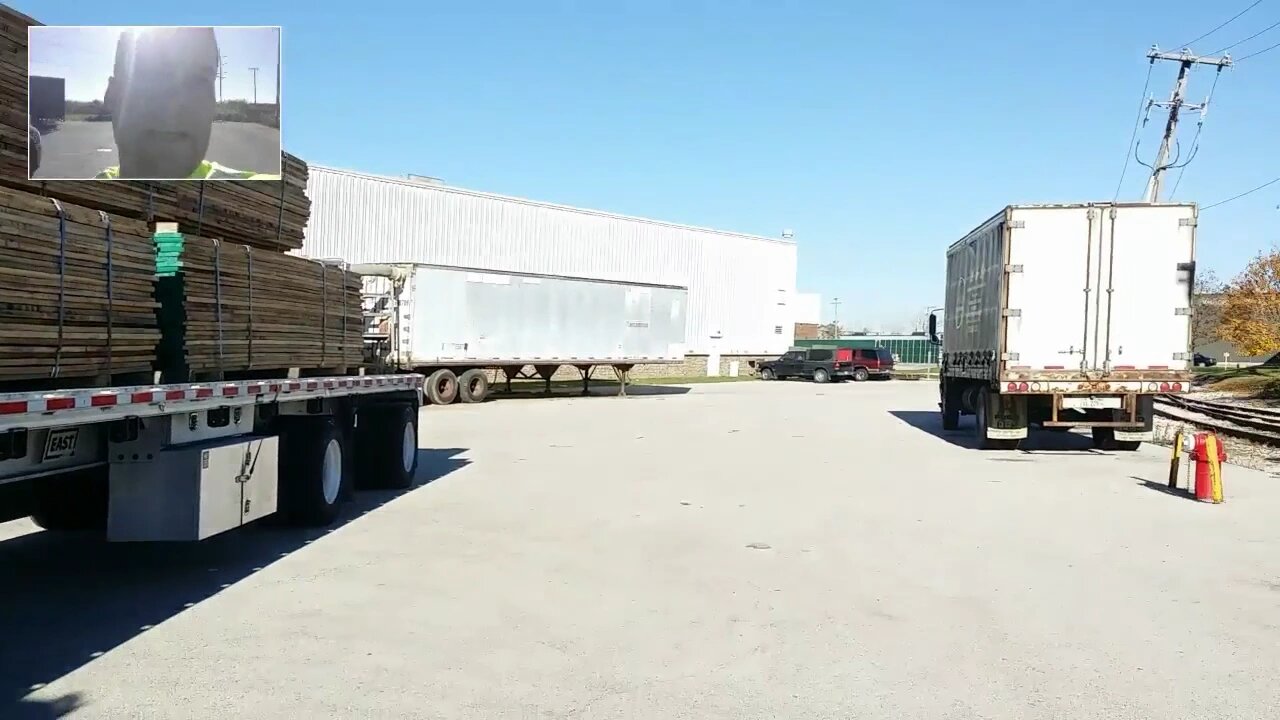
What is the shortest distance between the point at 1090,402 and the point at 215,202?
44.7 feet

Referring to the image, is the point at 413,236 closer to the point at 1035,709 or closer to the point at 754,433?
the point at 754,433

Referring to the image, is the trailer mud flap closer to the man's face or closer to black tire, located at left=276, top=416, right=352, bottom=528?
black tire, located at left=276, top=416, right=352, bottom=528

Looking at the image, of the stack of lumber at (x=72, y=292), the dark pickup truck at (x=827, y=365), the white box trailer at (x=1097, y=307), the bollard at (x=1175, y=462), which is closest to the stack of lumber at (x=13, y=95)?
the stack of lumber at (x=72, y=292)

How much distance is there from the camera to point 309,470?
Result: 8.95m

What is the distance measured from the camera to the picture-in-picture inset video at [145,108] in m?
6.19

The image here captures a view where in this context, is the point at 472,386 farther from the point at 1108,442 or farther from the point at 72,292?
the point at 72,292

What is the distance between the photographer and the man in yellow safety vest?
22.5ft

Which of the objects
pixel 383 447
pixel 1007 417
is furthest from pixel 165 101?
pixel 1007 417

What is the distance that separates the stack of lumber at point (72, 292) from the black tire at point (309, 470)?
222cm

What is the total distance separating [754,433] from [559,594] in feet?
44.3

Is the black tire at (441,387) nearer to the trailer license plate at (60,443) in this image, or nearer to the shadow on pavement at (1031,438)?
the shadow on pavement at (1031,438)

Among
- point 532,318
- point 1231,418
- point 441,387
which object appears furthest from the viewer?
point 532,318

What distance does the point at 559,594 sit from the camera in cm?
706

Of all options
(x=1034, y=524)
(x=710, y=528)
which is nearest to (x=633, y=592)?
(x=710, y=528)
